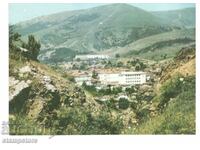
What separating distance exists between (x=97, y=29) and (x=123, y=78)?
49.7 inches

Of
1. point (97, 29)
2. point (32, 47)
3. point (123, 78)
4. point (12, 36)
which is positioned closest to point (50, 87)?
point (32, 47)

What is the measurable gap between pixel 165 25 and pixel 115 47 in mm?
1180

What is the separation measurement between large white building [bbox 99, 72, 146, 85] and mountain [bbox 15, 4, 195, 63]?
541mm

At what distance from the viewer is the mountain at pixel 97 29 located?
504 inches

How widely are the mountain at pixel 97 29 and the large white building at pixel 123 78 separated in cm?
54

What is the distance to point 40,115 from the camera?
40.6ft

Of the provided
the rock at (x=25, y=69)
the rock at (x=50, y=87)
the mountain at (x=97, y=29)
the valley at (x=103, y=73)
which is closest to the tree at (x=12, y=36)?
the valley at (x=103, y=73)

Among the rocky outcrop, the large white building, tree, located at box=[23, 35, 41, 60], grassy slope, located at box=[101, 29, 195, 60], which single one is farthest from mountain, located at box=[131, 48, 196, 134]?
tree, located at box=[23, 35, 41, 60]

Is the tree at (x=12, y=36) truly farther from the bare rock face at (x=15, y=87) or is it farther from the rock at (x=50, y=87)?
the rock at (x=50, y=87)

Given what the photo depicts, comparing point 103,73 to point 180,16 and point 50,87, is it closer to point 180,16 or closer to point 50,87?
point 50,87

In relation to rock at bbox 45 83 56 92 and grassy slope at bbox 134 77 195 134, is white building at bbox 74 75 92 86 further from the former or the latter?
grassy slope at bbox 134 77 195 134

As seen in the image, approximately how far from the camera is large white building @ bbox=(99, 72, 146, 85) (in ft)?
41.2
